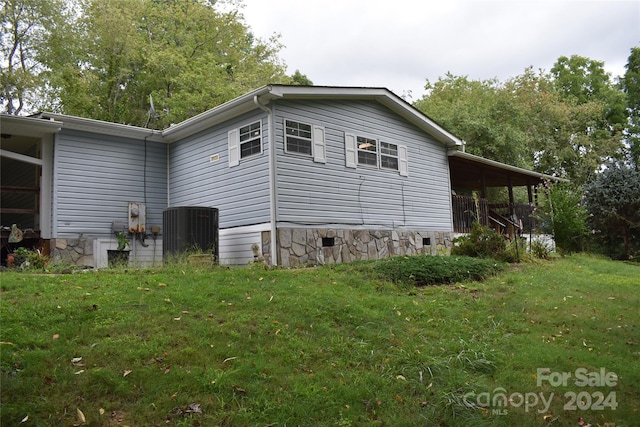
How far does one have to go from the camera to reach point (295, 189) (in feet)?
34.6

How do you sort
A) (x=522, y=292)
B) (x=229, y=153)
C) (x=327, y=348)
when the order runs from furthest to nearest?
(x=229, y=153)
(x=522, y=292)
(x=327, y=348)

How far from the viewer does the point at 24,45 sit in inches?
790

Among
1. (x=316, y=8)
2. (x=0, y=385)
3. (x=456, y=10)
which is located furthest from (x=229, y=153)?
(x=0, y=385)

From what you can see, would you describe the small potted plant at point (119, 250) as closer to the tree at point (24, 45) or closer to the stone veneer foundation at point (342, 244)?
the stone veneer foundation at point (342, 244)

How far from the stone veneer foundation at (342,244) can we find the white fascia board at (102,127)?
4.85m

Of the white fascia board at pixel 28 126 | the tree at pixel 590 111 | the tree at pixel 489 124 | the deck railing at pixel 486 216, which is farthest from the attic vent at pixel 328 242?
the tree at pixel 590 111

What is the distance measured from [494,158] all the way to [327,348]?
19.1 m

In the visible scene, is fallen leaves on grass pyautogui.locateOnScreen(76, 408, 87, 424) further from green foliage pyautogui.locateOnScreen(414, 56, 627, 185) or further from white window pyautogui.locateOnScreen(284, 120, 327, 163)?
green foliage pyautogui.locateOnScreen(414, 56, 627, 185)

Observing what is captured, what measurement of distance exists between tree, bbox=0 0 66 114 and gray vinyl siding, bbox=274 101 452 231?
1447cm

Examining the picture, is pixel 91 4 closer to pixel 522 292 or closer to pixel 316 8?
pixel 316 8

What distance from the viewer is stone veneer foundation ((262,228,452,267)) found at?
399 inches

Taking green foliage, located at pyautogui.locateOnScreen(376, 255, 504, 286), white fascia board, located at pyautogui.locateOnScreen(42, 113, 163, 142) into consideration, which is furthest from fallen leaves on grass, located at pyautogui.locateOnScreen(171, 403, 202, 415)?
white fascia board, located at pyautogui.locateOnScreen(42, 113, 163, 142)

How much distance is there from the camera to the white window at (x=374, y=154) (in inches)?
475

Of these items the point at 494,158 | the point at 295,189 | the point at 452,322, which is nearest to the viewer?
the point at 452,322
